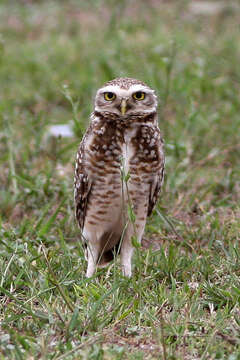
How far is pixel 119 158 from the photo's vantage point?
3.76 metres

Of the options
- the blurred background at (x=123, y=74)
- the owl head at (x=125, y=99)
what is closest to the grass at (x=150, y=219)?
the blurred background at (x=123, y=74)

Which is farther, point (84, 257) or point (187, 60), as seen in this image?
point (187, 60)

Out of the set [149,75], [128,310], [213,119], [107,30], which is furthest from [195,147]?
[107,30]

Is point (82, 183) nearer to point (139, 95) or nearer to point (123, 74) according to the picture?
point (139, 95)

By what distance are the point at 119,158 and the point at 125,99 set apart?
325 millimetres

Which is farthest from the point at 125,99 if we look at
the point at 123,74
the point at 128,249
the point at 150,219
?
the point at 123,74

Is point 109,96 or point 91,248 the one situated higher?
point 109,96

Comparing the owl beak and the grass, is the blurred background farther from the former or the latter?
the owl beak

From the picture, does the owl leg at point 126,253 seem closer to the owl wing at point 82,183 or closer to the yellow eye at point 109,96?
the owl wing at point 82,183

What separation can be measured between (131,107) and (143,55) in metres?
4.45

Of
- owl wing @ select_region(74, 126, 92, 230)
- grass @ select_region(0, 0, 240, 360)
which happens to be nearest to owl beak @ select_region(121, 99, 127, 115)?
owl wing @ select_region(74, 126, 92, 230)

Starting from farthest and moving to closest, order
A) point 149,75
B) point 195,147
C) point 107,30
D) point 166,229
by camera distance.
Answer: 1. point 107,30
2. point 149,75
3. point 195,147
4. point 166,229

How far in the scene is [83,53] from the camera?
333 inches

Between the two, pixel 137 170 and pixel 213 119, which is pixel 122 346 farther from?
pixel 213 119
